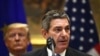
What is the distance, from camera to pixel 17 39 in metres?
3.90

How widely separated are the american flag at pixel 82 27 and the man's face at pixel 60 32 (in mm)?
2381

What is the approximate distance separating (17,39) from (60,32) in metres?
1.24

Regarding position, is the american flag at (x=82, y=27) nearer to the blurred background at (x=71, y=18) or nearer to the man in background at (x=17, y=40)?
the blurred background at (x=71, y=18)

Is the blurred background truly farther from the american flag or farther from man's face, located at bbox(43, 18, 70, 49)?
man's face, located at bbox(43, 18, 70, 49)

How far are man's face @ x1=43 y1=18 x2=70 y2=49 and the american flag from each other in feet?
7.81

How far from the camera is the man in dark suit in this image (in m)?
2.74

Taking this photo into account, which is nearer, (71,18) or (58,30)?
(58,30)

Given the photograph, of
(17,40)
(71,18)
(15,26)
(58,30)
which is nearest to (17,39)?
(17,40)

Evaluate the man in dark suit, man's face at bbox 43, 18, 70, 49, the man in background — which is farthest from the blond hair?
man's face at bbox 43, 18, 70, 49

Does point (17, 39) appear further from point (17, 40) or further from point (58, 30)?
point (58, 30)

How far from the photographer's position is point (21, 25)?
4.16 m

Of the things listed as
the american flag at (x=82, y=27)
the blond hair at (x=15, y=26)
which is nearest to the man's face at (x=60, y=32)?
the blond hair at (x=15, y=26)

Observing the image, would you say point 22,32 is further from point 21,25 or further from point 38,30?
point 38,30

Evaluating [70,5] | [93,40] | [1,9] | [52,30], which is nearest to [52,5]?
[70,5]
